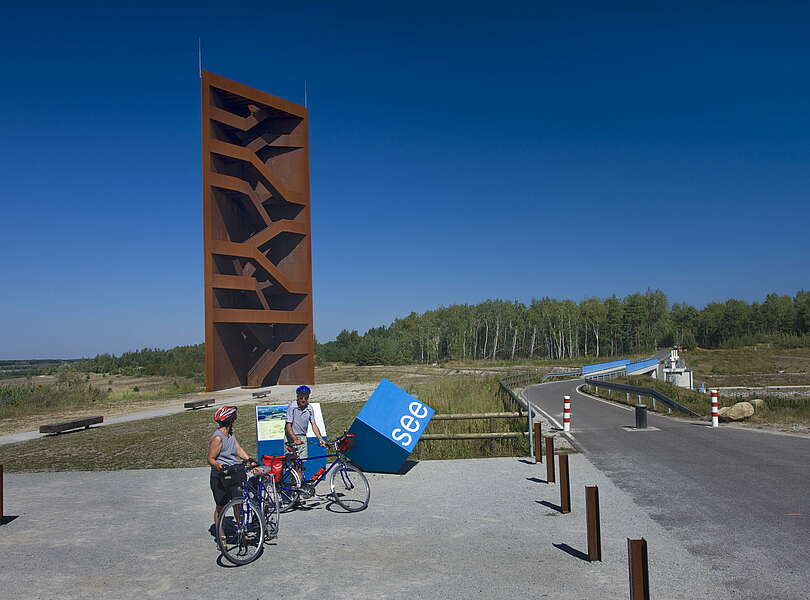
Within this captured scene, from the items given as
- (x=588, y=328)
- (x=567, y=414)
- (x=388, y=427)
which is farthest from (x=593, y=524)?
(x=588, y=328)

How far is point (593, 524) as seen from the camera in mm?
6879

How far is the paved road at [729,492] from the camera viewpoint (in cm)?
660

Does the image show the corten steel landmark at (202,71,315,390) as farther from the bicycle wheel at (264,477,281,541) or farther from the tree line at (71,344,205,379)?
the bicycle wheel at (264,477,281,541)

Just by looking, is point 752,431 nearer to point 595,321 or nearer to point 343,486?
point 343,486

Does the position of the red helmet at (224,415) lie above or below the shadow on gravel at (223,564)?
above

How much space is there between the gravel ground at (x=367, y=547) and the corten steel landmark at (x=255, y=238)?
27121mm

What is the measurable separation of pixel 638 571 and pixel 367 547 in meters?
3.84

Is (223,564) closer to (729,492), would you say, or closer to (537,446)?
(537,446)

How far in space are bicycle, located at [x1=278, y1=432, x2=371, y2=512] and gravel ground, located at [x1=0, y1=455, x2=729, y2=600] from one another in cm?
25

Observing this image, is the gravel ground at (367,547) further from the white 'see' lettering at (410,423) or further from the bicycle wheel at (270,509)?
the white 'see' lettering at (410,423)

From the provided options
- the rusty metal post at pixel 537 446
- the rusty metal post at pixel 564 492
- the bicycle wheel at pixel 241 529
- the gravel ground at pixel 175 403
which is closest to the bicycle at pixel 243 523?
the bicycle wheel at pixel 241 529

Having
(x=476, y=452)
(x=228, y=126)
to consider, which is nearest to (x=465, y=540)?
(x=476, y=452)

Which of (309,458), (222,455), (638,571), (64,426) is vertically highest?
(222,455)

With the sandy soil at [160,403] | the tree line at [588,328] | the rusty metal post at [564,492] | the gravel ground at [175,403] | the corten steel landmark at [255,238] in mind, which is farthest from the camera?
the tree line at [588,328]
